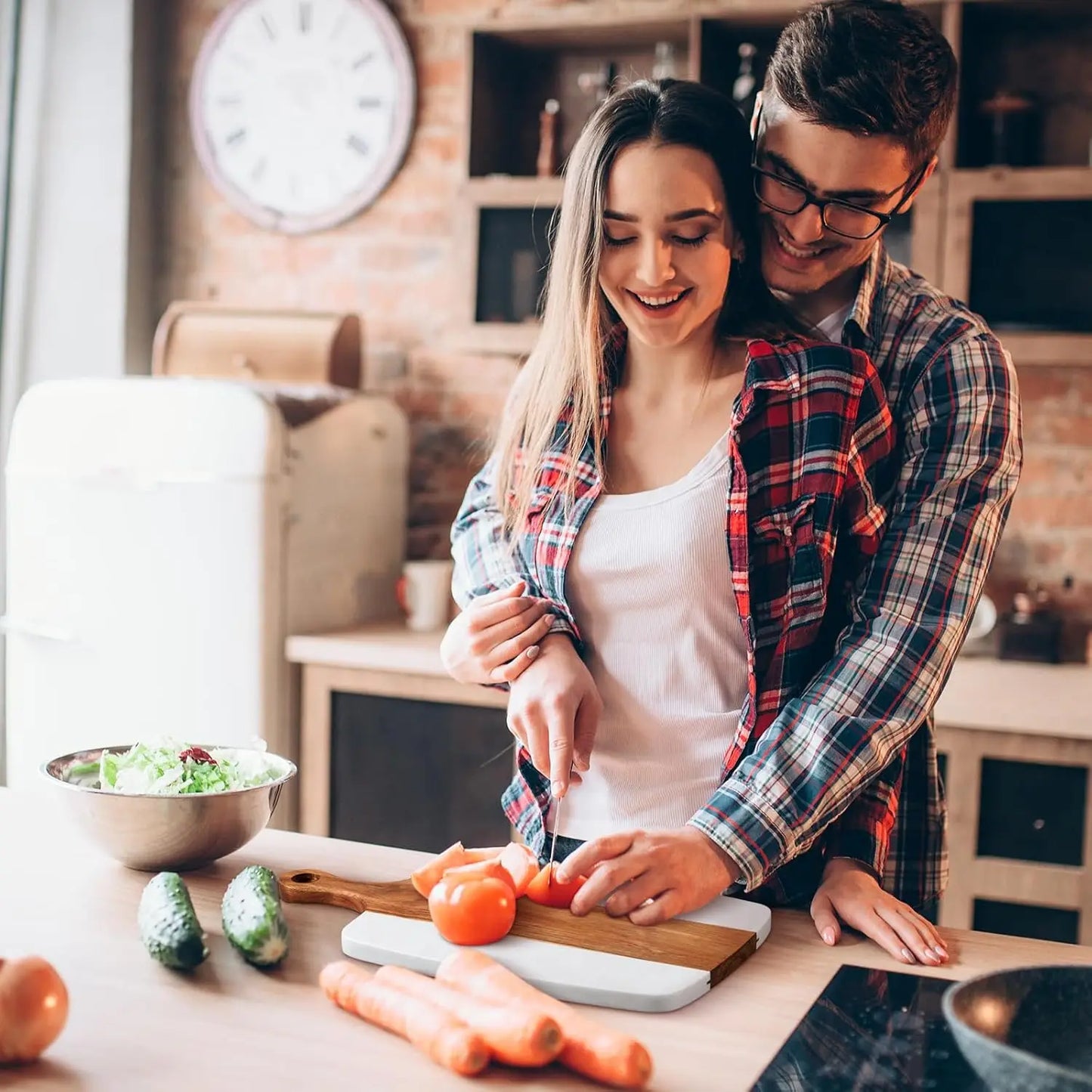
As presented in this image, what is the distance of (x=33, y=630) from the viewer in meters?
2.94

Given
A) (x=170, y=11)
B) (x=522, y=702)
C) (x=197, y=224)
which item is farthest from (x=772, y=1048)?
(x=170, y=11)

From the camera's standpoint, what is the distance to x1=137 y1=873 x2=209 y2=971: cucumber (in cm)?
108

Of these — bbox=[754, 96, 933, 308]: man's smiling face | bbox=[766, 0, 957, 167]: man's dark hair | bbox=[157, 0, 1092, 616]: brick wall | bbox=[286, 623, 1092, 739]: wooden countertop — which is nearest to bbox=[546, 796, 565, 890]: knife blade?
bbox=[754, 96, 933, 308]: man's smiling face

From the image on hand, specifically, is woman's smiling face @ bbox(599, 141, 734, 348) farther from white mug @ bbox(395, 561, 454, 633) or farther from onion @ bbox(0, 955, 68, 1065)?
white mug @ bbox(395, 561, 454, 633)

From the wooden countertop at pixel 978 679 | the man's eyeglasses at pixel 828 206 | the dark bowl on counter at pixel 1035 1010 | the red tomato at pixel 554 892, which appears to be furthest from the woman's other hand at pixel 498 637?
the wooden countertop at pixel 978 679

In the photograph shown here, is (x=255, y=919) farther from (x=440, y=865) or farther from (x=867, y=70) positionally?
(x=867, y=70)

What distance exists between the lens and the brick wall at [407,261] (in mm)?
3330

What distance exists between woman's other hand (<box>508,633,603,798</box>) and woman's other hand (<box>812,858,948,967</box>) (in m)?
0.27

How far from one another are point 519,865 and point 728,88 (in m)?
2.16

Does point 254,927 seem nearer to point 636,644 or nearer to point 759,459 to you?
point 636,644

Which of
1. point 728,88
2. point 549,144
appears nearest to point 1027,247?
point 728,88

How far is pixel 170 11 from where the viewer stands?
3.57 m

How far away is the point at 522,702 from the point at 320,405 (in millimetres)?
1764

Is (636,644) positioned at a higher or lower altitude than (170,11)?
lower
